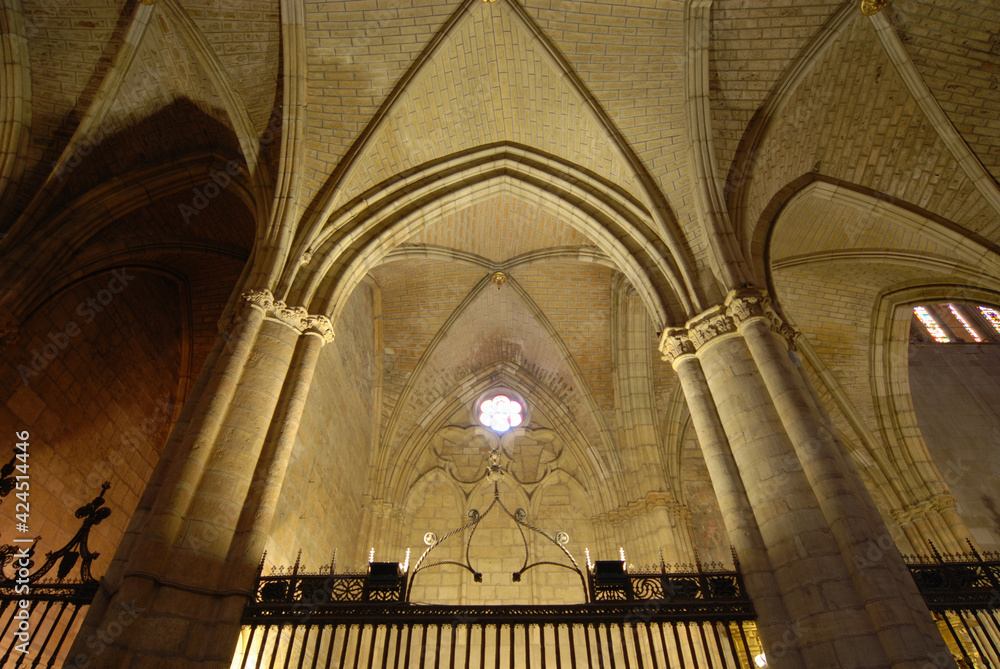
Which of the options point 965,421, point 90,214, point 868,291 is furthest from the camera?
point 965,421

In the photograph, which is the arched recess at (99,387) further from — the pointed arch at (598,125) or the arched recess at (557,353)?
the arched recess at (557,353)

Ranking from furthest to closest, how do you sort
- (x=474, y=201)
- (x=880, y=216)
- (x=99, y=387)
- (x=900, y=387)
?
1. (x=900, y=387)
2. (x=474, y=201)
3. (x=99, y=387)
4. (x=880, y=216)

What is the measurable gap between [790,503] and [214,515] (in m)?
5.11

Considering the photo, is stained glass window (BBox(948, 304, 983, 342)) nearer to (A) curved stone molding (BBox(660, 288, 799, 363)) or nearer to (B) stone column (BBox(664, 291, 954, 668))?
(A) curved stone molding (BBox(660, 288, 799, 363))

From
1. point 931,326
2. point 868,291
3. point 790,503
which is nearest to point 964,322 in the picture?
point 931,326

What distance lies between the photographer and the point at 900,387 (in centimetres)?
1178

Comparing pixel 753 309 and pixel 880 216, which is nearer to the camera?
pixel 753 309

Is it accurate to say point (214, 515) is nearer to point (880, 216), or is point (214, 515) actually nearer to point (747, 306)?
point (747, 306)

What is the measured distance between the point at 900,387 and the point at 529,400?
7444mm

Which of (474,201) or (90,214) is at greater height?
(474,201)

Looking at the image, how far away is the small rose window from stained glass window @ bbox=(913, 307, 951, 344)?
1201cm

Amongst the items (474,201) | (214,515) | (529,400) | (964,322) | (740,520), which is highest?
(964,322)

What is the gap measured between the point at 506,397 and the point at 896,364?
7.93m

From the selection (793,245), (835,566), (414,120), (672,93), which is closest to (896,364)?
(793,245)
